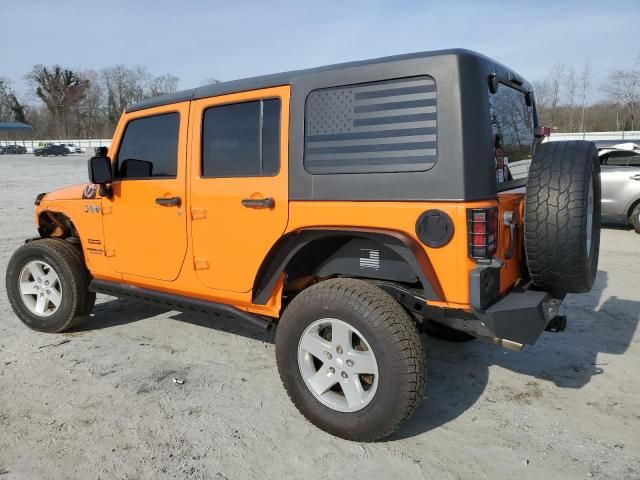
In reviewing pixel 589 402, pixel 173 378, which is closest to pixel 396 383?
pixel 589 402

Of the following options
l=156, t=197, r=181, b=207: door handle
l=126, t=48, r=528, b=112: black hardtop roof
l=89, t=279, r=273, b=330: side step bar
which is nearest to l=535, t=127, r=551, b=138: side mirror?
l=126, t=48, r=528, b=112: black hardtop roof

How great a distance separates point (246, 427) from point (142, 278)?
155 cm

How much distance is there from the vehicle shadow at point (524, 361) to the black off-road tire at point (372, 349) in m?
0.32

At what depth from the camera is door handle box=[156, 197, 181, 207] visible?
3576 mm

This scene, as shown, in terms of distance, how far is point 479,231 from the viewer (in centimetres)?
250

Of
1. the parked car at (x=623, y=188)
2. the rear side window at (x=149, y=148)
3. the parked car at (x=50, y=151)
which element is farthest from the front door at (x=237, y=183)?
the parked car at (x=50, y=151)

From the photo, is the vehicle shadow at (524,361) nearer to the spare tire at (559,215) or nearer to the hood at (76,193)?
the spare tire at (559,215)

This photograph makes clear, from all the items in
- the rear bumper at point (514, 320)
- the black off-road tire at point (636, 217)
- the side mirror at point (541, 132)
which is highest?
the side mirror at point (541, 132)

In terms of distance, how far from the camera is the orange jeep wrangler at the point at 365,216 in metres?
2.59

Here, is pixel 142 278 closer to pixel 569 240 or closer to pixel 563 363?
pixel 569 240

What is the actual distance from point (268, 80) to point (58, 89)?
10346cm

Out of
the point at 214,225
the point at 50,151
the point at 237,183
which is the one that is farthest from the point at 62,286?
the point at 50,151

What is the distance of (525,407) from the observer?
327cm

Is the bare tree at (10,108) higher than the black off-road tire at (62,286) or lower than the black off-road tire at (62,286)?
higher
